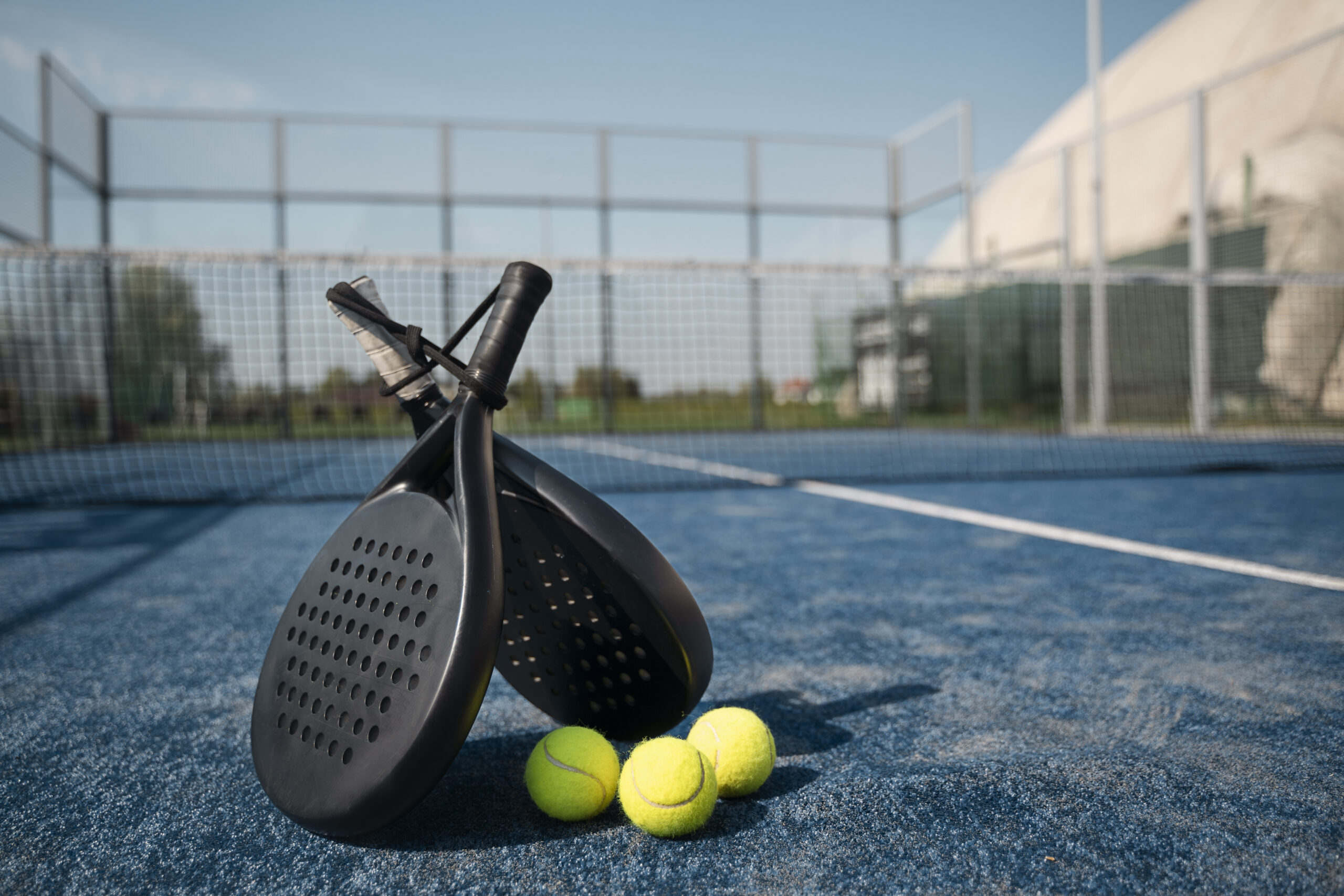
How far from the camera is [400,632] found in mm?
915

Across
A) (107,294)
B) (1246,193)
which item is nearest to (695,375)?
(1246,193)

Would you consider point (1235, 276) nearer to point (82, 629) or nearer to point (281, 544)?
point (281, 544)

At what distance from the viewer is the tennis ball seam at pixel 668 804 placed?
0.96 meters

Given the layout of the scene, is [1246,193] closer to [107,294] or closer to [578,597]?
[578,597]

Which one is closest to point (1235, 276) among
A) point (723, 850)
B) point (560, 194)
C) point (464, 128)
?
point (723, 850)

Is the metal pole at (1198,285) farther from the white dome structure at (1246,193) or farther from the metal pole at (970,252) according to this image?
the metal pole at (970,252)

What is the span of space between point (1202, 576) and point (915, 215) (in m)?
12.2

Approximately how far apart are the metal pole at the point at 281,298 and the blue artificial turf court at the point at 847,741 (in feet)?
27.0

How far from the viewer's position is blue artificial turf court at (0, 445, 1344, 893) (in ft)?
3.00

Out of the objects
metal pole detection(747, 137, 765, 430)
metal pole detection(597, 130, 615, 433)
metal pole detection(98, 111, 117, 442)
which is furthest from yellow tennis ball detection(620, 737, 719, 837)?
metal pole detection(597, 130, 615, 433)

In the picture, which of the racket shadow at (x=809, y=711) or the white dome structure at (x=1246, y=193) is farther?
the white dome structure at (x=1246, y=193)

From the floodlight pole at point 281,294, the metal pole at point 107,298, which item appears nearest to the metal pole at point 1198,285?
the floodlight pole at point 281,294

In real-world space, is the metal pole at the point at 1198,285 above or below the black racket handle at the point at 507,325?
above

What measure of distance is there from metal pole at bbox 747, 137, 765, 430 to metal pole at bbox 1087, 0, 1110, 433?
3967mm
